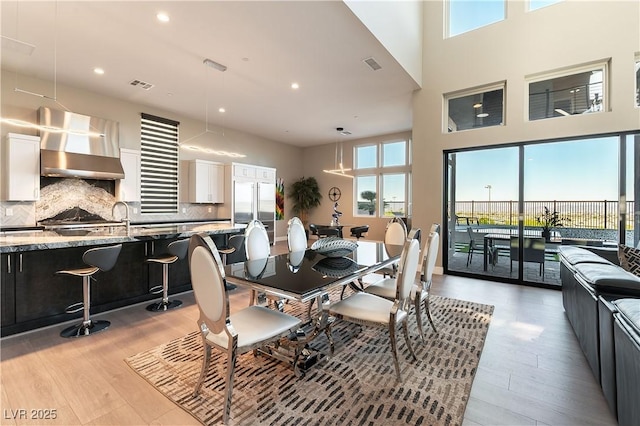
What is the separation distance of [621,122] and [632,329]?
13.6 feet

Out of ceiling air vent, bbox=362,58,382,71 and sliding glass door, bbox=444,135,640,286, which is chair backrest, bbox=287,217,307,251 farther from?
sliding glass door, bbox=444,135,640,286

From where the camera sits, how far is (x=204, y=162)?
6.99m

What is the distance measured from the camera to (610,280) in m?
1.90

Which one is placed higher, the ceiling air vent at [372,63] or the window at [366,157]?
the ceiling air vent at [372,63]

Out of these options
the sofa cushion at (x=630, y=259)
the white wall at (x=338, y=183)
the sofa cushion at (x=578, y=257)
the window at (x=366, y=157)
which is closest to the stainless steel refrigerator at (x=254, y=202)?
the white wall at (x=338, y=183)

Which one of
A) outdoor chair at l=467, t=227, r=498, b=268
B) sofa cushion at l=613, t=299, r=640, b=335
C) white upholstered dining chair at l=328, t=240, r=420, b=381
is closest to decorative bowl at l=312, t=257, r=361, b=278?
white upholstered dining chair at l=328, t=240, r=420, b=381

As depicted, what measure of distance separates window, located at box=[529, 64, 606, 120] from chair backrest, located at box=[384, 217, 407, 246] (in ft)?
9.72

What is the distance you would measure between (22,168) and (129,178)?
1.53 m

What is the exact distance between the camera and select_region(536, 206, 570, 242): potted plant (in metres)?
4.53

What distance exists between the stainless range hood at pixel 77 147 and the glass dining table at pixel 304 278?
4113 millimetres

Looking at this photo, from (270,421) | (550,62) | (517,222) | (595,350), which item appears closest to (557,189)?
(517,222)

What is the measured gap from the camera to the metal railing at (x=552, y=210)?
4.15 metres

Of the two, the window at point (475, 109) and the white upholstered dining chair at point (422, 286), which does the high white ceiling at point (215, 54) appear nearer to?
the window at point (475, 109)

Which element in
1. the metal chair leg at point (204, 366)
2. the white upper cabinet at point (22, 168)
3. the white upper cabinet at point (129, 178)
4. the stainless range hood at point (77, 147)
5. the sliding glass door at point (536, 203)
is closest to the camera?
the metal chair leg at point (204, 366)
